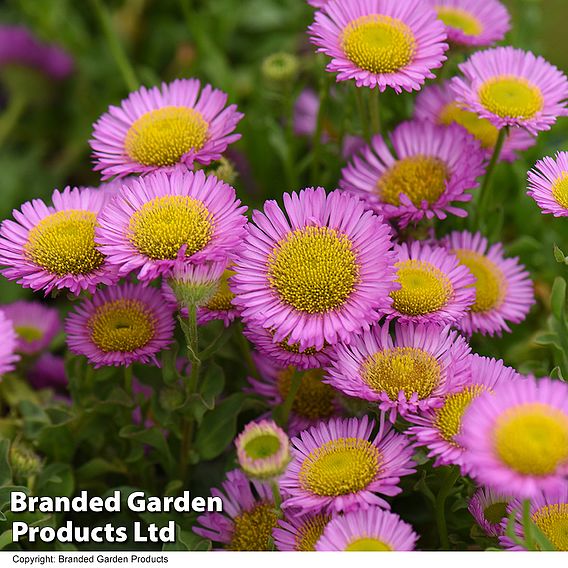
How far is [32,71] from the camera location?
165cm

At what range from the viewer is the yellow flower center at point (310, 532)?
30.4 inches

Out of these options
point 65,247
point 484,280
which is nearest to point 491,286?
point 484,280

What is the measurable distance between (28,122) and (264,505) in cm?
117

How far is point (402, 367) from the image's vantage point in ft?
2.64

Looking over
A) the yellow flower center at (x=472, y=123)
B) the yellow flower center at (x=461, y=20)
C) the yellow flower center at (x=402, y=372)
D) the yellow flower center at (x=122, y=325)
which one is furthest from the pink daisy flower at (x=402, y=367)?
the yellow flower center at (x=461, y=20)

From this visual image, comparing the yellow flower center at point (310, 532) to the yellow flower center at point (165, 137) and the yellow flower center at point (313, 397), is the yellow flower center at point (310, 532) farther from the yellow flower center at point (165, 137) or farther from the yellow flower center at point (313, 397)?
the yellow flower center at point (165, 137)

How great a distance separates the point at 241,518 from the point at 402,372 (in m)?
0.23

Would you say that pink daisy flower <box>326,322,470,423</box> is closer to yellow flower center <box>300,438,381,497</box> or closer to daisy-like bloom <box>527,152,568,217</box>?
yellow flower center <box>300,438,381,497</box>

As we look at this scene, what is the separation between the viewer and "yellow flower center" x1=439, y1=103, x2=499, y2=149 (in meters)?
1.09

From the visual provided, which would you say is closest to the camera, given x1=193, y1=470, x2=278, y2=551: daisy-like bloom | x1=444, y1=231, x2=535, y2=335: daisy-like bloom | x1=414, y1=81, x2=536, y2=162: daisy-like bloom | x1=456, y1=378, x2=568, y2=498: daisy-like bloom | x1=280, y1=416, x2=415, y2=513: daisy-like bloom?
x1=456, y1=378, x2=568, y2=498: daisy-like bloom

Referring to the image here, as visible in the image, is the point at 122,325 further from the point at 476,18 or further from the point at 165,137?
the point at 476,18

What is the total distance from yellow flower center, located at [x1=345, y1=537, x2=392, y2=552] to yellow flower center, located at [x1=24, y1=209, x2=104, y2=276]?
37 cm

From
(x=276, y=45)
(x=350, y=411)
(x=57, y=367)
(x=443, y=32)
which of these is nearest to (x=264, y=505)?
(x=350, y=411)

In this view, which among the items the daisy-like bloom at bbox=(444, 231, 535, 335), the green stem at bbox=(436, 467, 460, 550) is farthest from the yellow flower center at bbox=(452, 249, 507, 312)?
the green stem at bbox=(436, 467, 460, 550)
